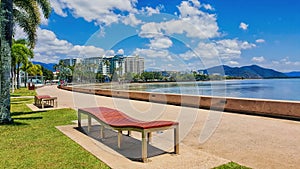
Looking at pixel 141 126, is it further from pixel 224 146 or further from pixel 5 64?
pixel 5 64

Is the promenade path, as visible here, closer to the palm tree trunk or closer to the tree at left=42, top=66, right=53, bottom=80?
the palm tree trunk

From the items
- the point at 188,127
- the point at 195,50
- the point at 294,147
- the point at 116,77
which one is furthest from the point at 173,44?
the point at 116,77

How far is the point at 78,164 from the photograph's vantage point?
3873 millimetres

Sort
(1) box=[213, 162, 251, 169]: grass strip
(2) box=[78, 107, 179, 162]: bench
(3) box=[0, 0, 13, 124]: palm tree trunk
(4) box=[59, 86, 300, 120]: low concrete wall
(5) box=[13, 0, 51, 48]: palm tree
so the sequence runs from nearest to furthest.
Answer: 1. (1) box=[213, 162, 251, 169]: grass strip
2. (2) box=[78, 107, 179, 162]: bench
3. (3) box=[0, 0, 13, 124]: palm tree trunk
4. (4) box=[59, 86, 300, 120]: low concrete wall
5. (5) box=[13, 0, 51, 48]: palm tree

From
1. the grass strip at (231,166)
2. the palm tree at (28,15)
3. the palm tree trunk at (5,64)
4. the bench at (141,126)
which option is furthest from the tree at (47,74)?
the grass strip at (231,166)

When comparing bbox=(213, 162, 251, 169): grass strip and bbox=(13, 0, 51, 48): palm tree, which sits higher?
bbox=(13, 0, 51, 48): palm tree

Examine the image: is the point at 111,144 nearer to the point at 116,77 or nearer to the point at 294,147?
the point at 294,147

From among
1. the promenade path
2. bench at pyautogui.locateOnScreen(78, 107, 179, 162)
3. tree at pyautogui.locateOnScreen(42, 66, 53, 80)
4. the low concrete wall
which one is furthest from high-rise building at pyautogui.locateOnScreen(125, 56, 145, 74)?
tree at pyautogui.locateOnScreen(42, 66, 53, 80)

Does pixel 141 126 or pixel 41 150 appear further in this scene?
pixel 41 150

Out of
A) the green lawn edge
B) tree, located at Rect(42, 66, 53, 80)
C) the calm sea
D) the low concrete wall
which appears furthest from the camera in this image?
tree, located at Rect(42, 66, 53, 80)

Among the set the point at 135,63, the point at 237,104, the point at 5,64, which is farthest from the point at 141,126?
the point at 135,63

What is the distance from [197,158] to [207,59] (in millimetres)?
7097

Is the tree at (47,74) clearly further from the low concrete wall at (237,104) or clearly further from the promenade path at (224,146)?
the promenade path at (224,146)

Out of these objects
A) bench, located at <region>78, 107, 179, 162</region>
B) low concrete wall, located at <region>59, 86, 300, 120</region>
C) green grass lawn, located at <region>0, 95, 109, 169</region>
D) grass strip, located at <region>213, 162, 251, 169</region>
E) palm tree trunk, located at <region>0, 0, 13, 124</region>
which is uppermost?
palm tree trunk, located at <region>0, 0, 13, 124</region>
